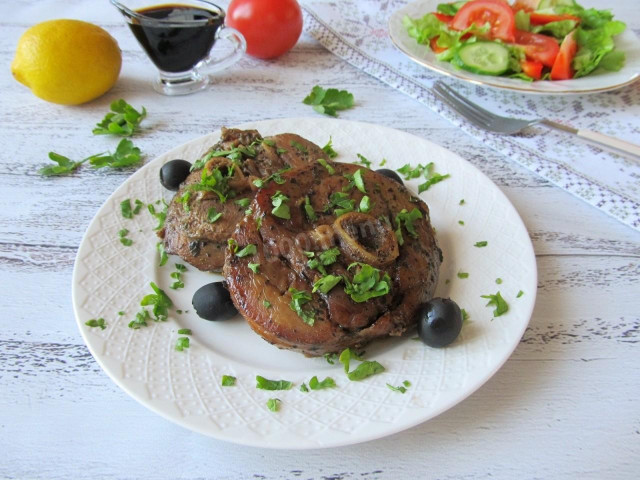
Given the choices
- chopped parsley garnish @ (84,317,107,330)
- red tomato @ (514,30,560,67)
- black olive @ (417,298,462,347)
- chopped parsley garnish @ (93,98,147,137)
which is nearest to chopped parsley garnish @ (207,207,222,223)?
chopped parsley garnish @ (84,317,107,330)

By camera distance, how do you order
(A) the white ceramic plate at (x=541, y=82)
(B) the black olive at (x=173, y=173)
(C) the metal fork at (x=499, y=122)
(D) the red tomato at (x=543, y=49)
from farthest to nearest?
(D) the red tomato at (x=543, y=49) < (A) the white ceramic plate at (x=541, y=82) < (C) the metal fork at (x=499, y=122) < (B) the black olive at (x=173, y=173)

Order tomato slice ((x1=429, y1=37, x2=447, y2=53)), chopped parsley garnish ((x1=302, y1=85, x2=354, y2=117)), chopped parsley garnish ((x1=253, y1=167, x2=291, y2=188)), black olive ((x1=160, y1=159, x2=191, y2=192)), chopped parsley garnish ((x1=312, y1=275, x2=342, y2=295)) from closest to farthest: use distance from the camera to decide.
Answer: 1. chopped parsley garnish ((x1=312, y1=275, x2=342, y2=295))
2. chopped parsley garnish ((x1=253, y1=167, x2=291, y2=188))
3. black olive ((x1=160, y1=159, x2=191, y2=192))
4. chopped parsley garnish ((x1=302, y1=85, x2=354, y2=117))
5. tomato slice ((x1=429, y1=37, x2=447, y2=53))

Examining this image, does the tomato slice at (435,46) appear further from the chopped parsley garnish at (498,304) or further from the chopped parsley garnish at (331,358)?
the chopped parsley garnish at (331,358)

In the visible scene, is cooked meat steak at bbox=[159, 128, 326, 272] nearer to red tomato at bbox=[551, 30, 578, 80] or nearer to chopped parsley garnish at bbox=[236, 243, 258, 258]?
chopped parsley garnish at bbox=[236, 243, 258, 258]

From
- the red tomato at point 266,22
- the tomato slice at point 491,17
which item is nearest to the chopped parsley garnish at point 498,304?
the tomato slice at point 491,17

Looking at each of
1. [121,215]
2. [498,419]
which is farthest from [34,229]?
[498,419]

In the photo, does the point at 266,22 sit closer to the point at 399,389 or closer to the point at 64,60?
the point at 64,60
